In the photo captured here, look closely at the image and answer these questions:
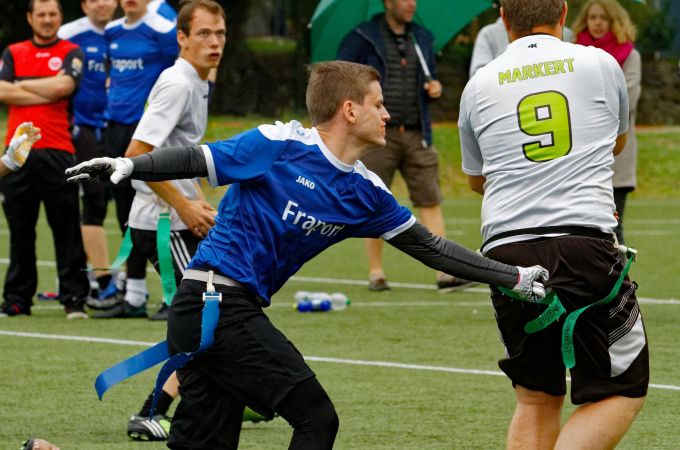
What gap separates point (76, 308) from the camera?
11.2 m

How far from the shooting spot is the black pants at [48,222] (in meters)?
11.0

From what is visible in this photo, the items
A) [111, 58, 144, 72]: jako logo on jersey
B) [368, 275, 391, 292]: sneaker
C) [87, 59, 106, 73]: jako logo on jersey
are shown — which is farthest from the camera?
[368, 275, 391, 292]: sneaker

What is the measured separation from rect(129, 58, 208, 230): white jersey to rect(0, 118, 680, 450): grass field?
115 cm

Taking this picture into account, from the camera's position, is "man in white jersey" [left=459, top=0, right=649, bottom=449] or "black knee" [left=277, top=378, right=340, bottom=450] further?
"man in white jersey" [left=459, top=0, right=649, bottom=449]

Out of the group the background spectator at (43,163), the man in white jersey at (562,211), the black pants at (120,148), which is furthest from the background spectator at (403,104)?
the man in white jersey at (562,211)

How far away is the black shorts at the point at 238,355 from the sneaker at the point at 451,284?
712cm

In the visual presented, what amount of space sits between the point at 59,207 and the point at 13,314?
868 millimetres

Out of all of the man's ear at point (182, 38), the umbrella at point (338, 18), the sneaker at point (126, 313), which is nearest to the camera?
the man's ear at point (182, 38)

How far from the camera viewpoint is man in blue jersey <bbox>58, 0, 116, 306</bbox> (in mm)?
11922

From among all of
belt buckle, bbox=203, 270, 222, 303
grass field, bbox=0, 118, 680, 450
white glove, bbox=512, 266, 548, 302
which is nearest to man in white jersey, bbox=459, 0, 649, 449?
white glove, bbox=512, 266, 548, 302

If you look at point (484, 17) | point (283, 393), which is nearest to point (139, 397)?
point (283, 393)

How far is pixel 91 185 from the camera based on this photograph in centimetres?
1193

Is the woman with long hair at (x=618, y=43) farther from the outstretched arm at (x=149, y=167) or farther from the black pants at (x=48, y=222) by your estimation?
the outstretched arm at (x=149, y=167)

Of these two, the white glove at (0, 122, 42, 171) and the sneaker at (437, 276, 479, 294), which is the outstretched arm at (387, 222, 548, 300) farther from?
the sneaker at (437, 276, 479, 294)
